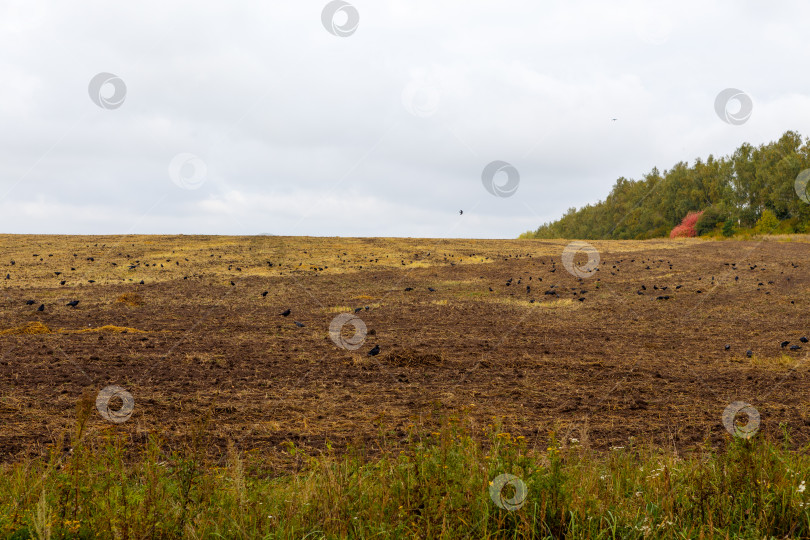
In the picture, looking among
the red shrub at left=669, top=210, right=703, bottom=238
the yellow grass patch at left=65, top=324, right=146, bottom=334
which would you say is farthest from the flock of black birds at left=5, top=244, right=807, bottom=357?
the red shrub at left=669, top=210, right=703, bottom=238

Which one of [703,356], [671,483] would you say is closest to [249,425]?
[671,483]

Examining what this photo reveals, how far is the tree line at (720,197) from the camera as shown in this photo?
187 ft

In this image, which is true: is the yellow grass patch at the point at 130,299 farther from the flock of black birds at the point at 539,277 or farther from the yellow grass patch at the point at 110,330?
the yellow grass patch at the point at 110,330

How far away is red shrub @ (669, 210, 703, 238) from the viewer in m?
64.3

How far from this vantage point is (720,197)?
66750mm

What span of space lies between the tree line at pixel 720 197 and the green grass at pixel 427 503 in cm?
5293

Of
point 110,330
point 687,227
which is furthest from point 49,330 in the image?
point 687,227

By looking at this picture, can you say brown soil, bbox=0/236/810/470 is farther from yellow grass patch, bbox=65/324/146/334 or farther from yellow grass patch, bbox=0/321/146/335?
yellow grass patch, bbox=65/324/146/334

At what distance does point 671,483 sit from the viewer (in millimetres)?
4859

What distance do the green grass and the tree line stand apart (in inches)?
2084

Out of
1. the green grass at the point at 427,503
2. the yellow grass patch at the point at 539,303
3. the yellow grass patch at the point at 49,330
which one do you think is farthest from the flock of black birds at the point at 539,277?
the green grass at the point at 427,503

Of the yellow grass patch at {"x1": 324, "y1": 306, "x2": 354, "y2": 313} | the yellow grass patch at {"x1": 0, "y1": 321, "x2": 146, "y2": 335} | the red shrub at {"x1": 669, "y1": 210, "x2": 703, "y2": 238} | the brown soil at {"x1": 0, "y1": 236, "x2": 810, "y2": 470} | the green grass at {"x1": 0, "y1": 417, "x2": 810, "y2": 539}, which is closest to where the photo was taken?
the green grass at {"x1": 0, "y1": 417, "x2": 810, "y2": 539}

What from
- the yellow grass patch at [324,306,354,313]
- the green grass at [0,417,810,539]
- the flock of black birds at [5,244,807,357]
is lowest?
the green grass at [0,417,810,539]

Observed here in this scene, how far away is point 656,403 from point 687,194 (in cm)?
6984
